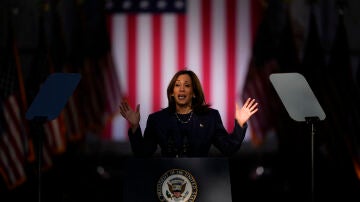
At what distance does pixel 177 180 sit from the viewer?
2227mm

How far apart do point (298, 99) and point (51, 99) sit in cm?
119

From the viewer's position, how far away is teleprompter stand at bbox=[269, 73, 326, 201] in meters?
2.64

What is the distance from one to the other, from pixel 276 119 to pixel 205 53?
94 cm

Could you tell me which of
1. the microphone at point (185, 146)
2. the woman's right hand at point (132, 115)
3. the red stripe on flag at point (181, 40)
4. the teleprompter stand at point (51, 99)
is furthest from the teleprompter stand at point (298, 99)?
the red stripe on flag at point (181, 40)

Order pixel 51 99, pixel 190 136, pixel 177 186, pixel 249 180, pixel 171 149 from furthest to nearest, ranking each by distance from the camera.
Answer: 1. pixel 249 180
2. pixel 190 136
3. pixel 51 99
4. pixel 171 149
5. pixel 177 186

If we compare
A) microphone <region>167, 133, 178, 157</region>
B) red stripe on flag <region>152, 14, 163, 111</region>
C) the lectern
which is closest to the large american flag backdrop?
red stripe on flag <region>152, 14, 163, 111</region>

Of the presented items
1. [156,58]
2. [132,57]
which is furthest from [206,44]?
[132,57]

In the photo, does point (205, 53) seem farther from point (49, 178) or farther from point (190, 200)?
point (190, 200)

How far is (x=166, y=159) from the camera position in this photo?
223 cm

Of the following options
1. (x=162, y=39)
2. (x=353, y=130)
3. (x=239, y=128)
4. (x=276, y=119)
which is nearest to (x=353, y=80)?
(x=353, y=130)

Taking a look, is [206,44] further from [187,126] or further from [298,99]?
[298,99]

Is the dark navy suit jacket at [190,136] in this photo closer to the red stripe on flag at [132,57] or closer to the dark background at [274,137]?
the dark background at [274,137]

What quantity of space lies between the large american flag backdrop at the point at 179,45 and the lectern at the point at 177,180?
10.3ft

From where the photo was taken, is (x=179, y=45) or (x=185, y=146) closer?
(x=185, y=146)
